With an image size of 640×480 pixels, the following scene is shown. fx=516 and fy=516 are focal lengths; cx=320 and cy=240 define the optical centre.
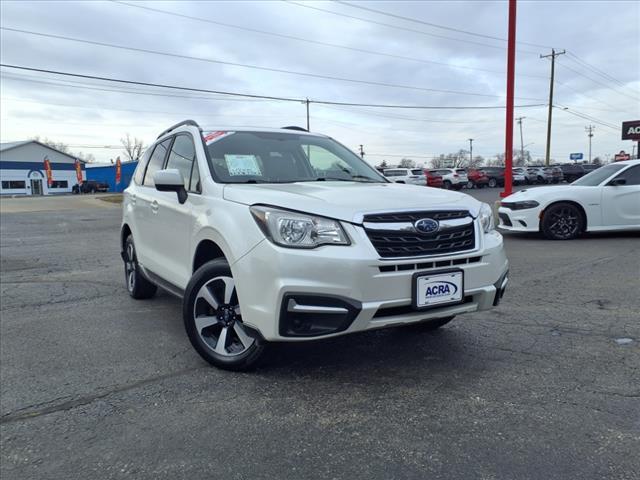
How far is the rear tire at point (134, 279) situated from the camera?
5748mm

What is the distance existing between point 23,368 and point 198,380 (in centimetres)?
143

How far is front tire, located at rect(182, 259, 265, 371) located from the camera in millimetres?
3453

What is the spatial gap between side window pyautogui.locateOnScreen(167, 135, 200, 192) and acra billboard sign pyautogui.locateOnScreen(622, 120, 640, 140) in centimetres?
3384

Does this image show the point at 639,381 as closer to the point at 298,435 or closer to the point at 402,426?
the point at 402,426

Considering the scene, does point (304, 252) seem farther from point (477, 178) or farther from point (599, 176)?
point (477, 178)

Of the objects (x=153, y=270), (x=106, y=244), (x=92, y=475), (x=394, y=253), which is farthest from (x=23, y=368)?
(x=106, y=244)

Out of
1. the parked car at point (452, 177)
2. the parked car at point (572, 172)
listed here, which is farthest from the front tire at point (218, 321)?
the parked car at point (572, 172)

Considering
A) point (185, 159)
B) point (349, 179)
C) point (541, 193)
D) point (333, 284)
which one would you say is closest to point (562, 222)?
point (541, 193)

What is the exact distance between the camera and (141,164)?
19.3 ft

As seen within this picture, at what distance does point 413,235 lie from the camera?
3123 mm

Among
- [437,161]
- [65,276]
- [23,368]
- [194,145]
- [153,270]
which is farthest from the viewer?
[437,161]

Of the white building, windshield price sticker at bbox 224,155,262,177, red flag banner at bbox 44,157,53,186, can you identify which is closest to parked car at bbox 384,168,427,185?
windshield price sticker at bbox 224,155,262,177

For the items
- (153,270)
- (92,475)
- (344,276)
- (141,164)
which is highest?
(141,164)

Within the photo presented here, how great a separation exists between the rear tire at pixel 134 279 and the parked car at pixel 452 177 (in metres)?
36.1
